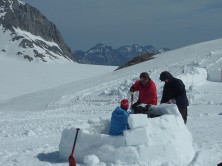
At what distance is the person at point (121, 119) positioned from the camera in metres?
9.02

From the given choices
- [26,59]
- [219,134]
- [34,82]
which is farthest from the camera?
[26,59]

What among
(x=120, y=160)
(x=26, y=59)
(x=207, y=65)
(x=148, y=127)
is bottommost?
(x=120, y=160)

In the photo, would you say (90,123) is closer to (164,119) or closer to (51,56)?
(164,119)

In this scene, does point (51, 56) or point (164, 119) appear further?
point (51, 56)

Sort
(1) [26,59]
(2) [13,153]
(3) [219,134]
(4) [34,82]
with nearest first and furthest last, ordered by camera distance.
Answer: (2) [13,153]
(3) [219,134]
(4) [34,82]
(1) [26,59]

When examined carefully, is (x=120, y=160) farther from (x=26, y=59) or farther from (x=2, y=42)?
(x=2, y=42)

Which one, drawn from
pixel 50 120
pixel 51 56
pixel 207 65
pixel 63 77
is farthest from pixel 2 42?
pixel 50 120

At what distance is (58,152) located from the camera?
10352 millimetres

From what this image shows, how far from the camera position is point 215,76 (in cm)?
2523

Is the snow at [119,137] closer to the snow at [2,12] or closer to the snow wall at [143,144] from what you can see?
the snow wall at [143,144]

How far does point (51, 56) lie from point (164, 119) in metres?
126

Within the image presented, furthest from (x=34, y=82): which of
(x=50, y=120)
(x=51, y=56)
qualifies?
(x=51, y=56)

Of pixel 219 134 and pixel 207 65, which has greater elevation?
pixel 207 65

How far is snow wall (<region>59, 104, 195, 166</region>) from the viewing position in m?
8.80
